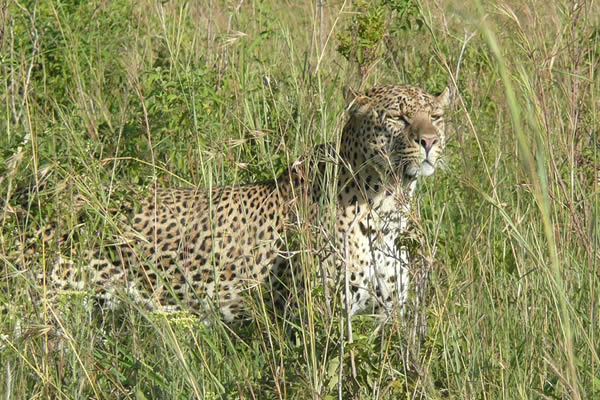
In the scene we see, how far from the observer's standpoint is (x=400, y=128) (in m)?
4.48

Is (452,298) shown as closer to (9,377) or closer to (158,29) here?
(9,377)

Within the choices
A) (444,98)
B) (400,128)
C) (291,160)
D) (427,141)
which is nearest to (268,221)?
(291,160)

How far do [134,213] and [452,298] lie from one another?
1409mm

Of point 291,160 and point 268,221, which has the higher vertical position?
point 291,160

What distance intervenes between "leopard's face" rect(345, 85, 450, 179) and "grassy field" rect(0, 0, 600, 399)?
0.13 m

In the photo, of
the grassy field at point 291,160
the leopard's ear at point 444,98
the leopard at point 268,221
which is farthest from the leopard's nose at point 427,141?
the leopard's ear at point 444,98

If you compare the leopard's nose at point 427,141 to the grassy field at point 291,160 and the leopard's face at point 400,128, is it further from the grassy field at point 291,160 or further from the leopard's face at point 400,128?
the grassy field at point 291,160

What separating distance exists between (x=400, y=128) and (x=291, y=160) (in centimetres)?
49

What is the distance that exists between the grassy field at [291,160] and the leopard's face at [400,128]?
5.3 inches

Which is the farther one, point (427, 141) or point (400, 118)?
point (400, 118)

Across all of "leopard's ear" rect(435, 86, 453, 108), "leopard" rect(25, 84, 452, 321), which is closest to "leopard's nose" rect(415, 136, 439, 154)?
"leopard" rect(25, 84, 452, 321)

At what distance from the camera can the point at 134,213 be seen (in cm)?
443

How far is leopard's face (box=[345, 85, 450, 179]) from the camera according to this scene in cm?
428

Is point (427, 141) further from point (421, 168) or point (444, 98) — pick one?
point (444, 98)
